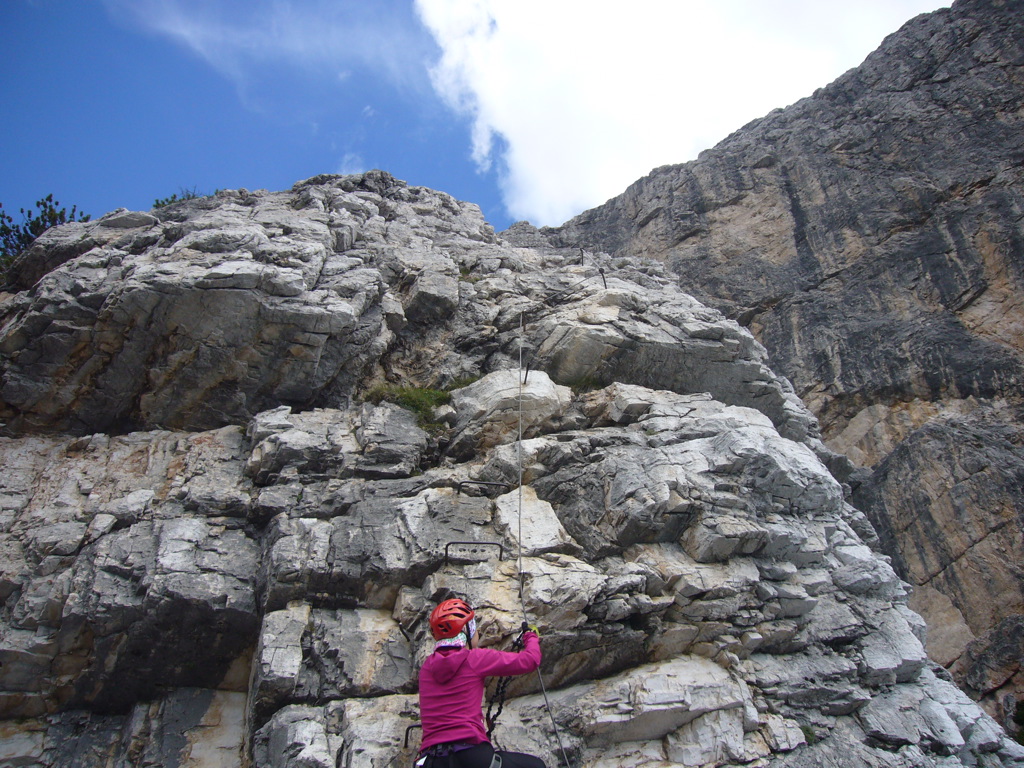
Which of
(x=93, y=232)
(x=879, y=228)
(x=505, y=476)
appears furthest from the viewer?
(x=879, y=228)

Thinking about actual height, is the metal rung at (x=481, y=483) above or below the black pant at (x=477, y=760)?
above

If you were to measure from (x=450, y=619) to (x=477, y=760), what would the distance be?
166 cm

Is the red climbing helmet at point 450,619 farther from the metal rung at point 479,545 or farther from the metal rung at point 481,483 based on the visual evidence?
the metal rung at point 481,483

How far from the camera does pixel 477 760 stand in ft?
24.3

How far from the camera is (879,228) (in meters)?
27.5

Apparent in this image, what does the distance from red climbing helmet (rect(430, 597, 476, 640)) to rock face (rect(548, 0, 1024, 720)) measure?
56.3ft

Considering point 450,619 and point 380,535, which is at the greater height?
point 380,535

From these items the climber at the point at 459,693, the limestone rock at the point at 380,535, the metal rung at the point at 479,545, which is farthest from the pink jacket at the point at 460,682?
the metal rung at the point at 479,545

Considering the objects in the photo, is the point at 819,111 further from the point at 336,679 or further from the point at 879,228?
the point at 336,679

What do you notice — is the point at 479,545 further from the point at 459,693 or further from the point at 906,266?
the point at 906,266

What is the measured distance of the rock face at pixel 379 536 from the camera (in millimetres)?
9570

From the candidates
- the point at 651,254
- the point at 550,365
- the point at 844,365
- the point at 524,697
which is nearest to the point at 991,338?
the point at 844,365

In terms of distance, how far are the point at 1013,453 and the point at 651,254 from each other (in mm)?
17803

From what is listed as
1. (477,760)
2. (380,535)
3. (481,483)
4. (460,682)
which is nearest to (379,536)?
(380,535)
